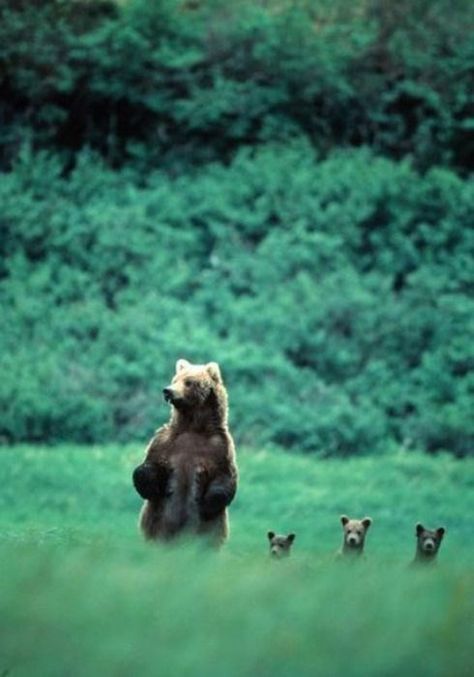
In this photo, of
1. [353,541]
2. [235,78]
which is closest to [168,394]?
[353,541]

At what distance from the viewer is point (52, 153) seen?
59.8ft

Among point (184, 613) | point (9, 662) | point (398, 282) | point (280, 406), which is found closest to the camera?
point (9, 662)

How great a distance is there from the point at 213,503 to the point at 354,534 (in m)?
1.18

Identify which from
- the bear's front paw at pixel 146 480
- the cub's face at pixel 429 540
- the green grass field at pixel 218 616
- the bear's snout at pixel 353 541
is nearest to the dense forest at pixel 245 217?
the bear's snout at pixel 353 541

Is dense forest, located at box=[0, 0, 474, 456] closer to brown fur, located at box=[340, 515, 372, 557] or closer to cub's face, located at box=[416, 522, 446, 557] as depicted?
brown fur, located at box=[340, 515, 372, 557]

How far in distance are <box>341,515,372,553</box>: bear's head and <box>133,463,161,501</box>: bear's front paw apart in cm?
113

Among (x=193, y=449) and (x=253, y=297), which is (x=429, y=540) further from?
(x=253, y=297)

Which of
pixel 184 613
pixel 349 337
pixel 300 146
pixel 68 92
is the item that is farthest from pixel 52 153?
pixel 184 613

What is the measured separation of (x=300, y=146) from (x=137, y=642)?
53.2ft

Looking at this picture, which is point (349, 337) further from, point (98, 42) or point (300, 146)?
point (98, 42)

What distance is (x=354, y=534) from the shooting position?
20.1 ft

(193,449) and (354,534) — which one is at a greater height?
(193,449)

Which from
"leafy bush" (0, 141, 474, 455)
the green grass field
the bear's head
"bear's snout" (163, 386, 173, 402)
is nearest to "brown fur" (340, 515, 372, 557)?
the bear's head

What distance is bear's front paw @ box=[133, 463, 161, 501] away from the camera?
5.10 meters
